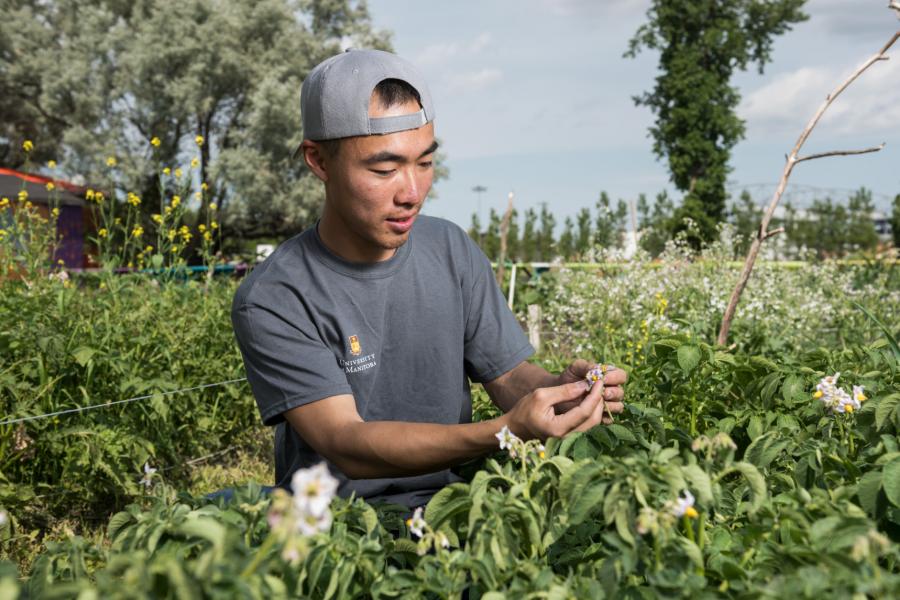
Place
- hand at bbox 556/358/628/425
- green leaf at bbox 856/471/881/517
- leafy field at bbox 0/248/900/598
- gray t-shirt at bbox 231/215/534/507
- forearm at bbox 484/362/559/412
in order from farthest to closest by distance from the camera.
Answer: forearm at bbox 484/362/559/412, gray t-shirt at bbox 231/215/534/507, hand at bbox 556/358/628/425, green leaf at bbox 856/471/881/517, leafy field at bbox 0/248/900/598

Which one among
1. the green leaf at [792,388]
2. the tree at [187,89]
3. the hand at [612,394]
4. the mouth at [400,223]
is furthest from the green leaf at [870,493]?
the tree at [187,89]

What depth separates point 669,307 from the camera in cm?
596

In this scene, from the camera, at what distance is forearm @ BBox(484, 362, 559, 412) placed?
2.28m

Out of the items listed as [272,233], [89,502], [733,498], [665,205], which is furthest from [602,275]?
[665,205]

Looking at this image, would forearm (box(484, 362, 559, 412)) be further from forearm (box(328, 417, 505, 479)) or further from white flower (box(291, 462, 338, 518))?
white flower (box(291, 462, 338, 518))

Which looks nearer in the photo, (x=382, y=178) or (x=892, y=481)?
(x=892, y=481)

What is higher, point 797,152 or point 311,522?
point 797,152

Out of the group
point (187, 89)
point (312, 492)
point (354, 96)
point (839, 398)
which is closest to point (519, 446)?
point (312, 492)

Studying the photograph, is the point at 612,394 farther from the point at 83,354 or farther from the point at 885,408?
the point at 83,354

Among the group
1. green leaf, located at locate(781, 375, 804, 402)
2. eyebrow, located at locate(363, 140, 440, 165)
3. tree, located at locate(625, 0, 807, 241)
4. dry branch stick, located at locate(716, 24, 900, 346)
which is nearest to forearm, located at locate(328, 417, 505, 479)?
eyebrow, located at locate(363, 140, 440, 165)

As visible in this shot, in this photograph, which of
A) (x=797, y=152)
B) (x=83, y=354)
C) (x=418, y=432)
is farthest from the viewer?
(x=83, y=354)

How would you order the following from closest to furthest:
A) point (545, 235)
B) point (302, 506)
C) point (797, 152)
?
point (302, 506) < point (797, 152) < point (545, 235)

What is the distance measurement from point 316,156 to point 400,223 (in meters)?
0.28

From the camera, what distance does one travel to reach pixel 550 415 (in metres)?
1.58
